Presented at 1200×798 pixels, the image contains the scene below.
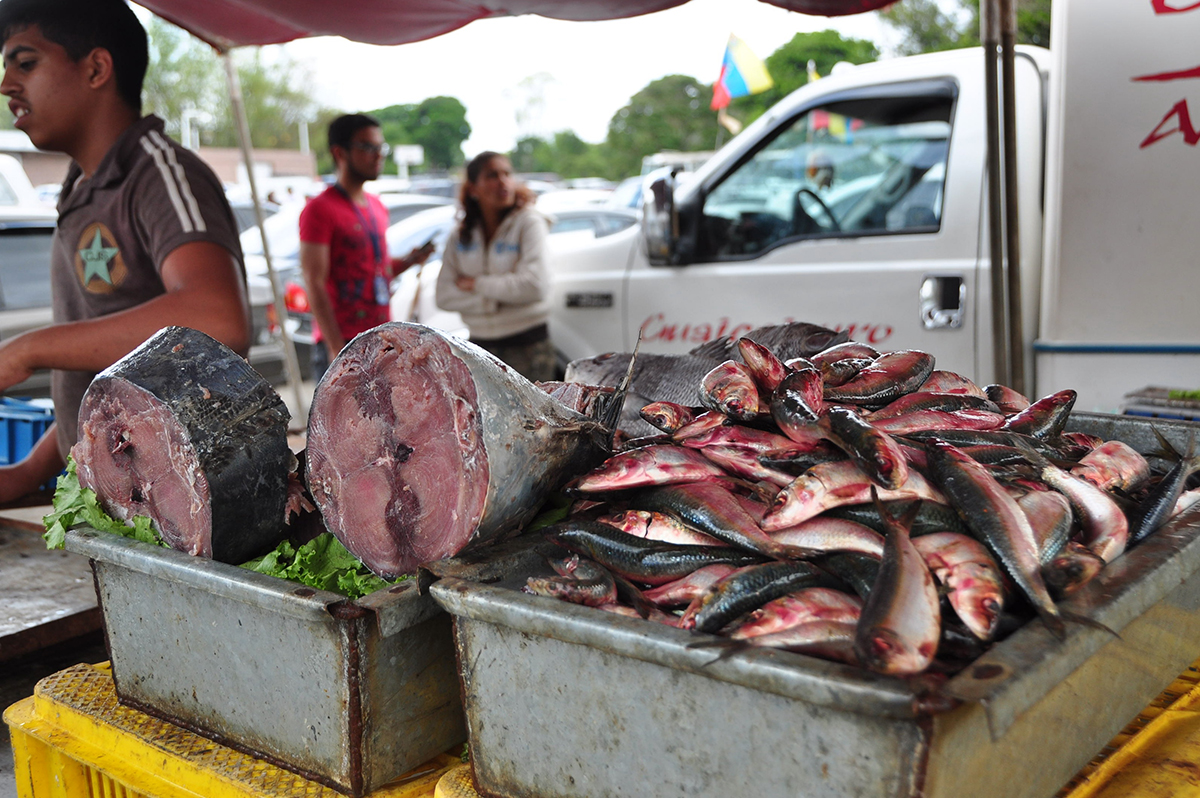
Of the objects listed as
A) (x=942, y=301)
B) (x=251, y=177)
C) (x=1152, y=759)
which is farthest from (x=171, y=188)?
(x=251, y=177)

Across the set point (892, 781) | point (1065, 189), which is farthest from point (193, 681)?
point (1065, 189)

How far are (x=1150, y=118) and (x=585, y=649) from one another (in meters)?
3.47

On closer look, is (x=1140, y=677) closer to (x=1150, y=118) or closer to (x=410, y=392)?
(x=410, y=392)

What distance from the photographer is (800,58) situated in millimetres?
30609

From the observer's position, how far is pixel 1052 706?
4.18 ft

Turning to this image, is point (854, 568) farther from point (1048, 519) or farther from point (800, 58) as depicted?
point (800, 58)

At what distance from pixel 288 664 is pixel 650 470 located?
2.22 ft

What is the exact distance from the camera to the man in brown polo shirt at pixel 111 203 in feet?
8.38

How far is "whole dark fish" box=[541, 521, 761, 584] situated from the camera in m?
1.44

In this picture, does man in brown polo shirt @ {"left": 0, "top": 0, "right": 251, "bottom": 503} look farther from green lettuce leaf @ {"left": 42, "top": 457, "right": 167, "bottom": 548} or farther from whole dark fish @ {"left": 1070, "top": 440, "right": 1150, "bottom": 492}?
whole dark fish @ {"left": 1070, "top": 440, "right": 1150, "bottom": 492}

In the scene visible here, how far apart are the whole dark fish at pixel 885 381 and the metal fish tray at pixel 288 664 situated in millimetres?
873

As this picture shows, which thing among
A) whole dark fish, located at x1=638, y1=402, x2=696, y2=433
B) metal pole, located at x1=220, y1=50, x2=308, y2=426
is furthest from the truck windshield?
whole dark fish, located at x1=638, y1=402, x2=696, y2=433

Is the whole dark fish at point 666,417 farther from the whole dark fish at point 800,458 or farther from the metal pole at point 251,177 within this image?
the metal pole at point 251,177

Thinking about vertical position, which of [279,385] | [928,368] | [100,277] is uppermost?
[100,277]
